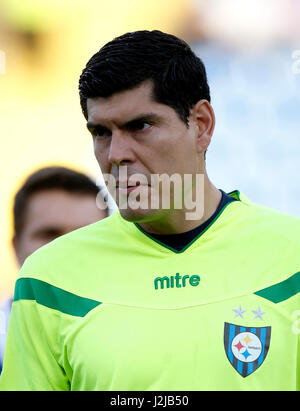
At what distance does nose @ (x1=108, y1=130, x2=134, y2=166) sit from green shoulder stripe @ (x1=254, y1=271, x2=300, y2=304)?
594 mm

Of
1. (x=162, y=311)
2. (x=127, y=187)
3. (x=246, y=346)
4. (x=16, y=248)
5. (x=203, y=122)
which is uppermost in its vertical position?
(x=203, y=122)

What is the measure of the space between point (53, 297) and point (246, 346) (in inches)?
25.9

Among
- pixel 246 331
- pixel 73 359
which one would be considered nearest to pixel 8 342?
pixel 73 359

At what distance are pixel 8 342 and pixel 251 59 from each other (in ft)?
13.9

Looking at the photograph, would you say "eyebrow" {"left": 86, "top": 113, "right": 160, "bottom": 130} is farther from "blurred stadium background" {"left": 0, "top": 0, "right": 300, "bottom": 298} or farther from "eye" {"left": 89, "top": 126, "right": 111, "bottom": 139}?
"blurred stadium background" {"left": 0, "top": 0, "right": 300, "bottom": 298}

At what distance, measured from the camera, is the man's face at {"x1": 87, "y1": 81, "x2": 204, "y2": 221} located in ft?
7.63

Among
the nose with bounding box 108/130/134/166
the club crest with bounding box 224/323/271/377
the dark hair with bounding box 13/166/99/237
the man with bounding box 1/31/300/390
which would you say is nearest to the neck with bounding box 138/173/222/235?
the man with bounding box 1/31/300/390

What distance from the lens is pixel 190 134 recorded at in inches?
97.3

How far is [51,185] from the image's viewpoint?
4.43m

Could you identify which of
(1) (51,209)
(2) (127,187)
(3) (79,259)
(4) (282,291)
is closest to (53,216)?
(1) (51,209)

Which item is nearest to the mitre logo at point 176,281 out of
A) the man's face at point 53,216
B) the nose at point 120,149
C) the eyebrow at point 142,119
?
the nose at point 120,149

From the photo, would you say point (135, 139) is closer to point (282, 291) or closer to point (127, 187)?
point (127, 187)

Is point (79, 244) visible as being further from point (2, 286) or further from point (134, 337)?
point (2, 286)

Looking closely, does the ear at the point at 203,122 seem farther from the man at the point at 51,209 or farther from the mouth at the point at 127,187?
the man at the point at 51,209
